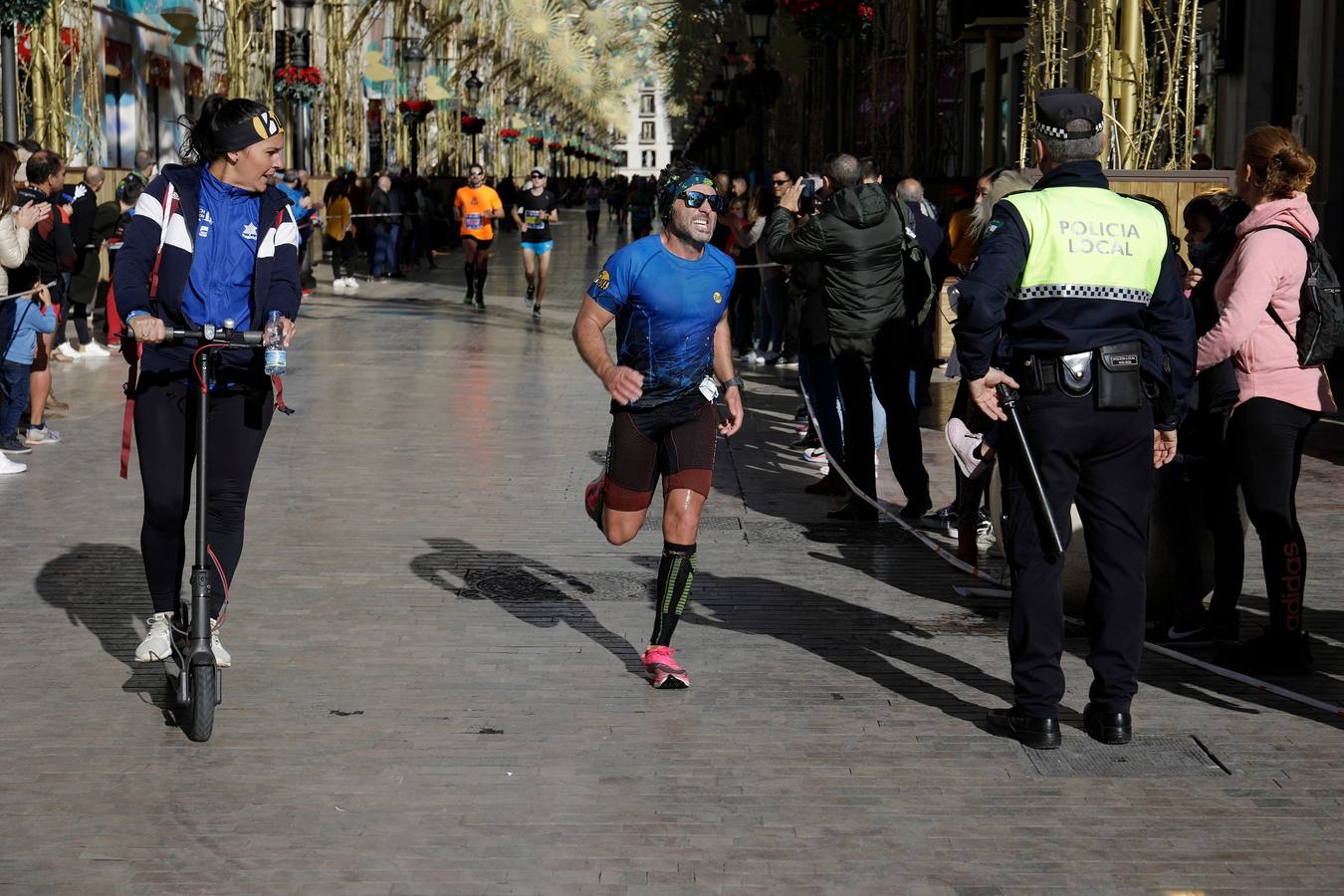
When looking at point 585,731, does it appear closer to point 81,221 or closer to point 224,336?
point 224,336

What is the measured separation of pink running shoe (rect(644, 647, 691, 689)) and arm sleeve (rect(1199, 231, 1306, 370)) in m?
2.18

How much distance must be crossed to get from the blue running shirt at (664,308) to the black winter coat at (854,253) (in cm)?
335

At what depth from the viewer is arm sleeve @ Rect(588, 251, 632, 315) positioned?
665cm

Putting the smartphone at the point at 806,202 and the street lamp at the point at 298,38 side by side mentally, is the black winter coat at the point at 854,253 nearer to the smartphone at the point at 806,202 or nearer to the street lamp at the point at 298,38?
the smartphone at the point at 806,202

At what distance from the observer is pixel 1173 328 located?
5.91 meters

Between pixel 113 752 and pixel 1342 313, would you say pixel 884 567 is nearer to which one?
pixel 1342 313

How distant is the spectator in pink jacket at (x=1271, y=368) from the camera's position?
6.58 m

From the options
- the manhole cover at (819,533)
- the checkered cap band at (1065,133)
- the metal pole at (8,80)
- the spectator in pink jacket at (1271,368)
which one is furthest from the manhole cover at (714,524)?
the metal pole at (8,80)

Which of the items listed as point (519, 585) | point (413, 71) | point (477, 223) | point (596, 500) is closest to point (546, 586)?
point (519, 585)

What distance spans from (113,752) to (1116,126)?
908 centimetres

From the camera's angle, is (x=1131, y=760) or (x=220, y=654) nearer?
(x=1131, y=760)

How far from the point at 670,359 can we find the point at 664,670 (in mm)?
1093

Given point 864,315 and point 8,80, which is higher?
point 8,80

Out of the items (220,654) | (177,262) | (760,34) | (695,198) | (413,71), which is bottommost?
(220,654)
